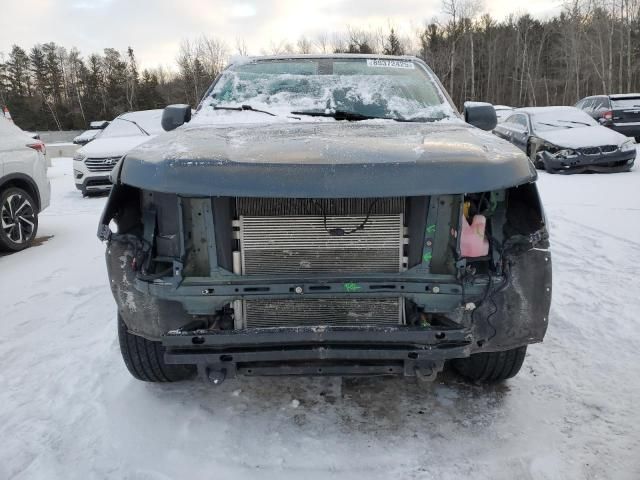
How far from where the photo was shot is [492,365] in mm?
2561

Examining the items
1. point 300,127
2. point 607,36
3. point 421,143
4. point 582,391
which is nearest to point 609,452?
point 582,391

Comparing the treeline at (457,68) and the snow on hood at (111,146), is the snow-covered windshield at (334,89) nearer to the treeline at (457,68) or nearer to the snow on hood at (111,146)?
the snow on hood at (111,146)

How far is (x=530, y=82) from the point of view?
47.2 m

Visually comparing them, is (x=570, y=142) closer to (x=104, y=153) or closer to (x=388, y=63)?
(x=388, y=63)

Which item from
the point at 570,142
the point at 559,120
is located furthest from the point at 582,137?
the point at 559,120

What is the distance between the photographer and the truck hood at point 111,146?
9.66 metres

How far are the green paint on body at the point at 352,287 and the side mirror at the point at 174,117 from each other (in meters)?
1.98

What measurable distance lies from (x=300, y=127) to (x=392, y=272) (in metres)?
1.07

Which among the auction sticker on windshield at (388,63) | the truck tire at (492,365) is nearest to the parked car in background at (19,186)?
the auction sticker on windshield at (388,63)

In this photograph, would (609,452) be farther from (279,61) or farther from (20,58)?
(20,58)

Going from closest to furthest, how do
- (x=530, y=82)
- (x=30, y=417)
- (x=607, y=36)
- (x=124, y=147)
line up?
(x=30, y=417), (x=124, y=147), (x=607, y=36), (x=530, y=82)

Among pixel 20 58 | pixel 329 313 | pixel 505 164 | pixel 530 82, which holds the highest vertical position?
pixel 20 58

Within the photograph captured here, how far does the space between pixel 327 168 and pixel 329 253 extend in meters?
0.44

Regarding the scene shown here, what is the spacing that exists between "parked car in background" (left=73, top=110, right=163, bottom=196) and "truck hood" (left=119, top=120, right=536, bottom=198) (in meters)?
8.03
